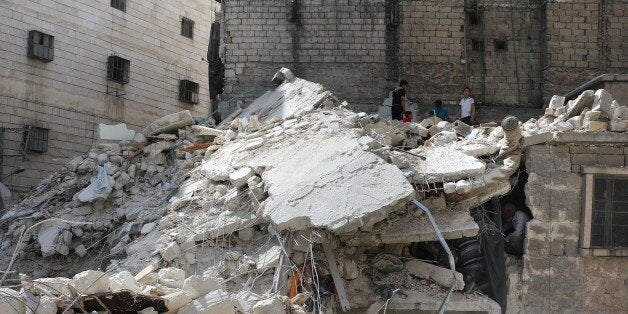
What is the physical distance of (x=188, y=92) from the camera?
89.5 feet

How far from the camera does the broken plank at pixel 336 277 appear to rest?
10969 millimetres

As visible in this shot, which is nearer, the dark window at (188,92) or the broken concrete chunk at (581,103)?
the broken concrete chunk at (581,103)

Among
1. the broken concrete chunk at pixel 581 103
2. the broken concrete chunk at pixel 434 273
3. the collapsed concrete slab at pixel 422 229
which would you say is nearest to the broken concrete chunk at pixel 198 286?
the collapsed concrete slab at pixel 422 229

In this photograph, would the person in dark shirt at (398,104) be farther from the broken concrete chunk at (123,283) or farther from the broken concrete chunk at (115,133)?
the broken concrete chunk at (123,283)

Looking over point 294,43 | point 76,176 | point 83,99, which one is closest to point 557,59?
point 294,43

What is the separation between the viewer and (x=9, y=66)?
2166cm

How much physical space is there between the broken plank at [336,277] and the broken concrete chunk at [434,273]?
103 cm

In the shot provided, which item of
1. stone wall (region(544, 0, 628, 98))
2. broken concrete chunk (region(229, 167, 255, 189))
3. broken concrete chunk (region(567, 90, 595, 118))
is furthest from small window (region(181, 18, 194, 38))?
broken concrete chunk (region(567, 90, 595, 118))

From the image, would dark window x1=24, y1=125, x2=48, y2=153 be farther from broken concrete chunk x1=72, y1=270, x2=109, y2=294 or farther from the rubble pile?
broken concrete chunk x1=72, y1=270, x2=109, y2=294

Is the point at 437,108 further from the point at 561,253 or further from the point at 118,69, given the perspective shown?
the point at 118,69

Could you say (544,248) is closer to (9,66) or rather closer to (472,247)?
(472,247)

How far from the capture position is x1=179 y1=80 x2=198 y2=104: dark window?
27000mm

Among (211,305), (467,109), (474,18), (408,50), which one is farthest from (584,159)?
(474,18)

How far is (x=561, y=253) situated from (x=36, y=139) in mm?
14128
